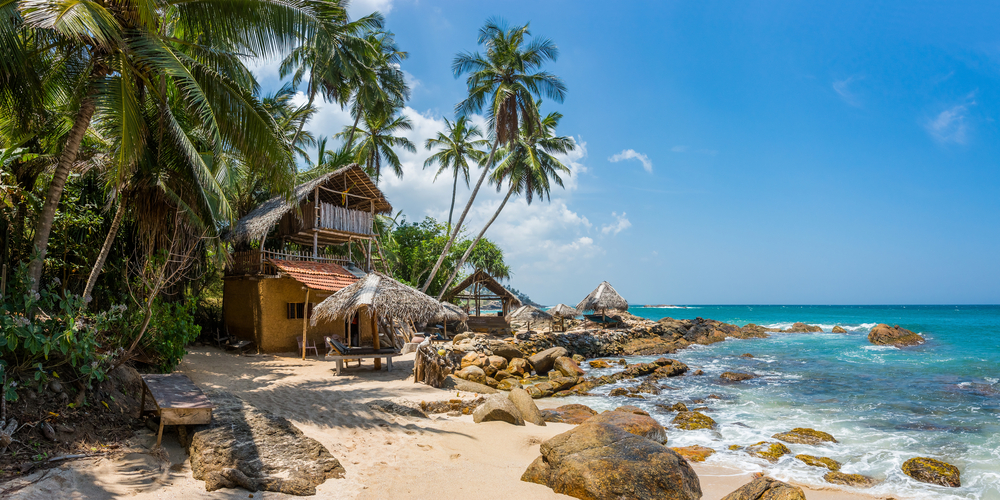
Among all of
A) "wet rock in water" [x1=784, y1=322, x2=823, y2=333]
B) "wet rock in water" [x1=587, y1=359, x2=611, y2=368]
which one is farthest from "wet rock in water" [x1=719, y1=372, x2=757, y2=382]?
"wet rock in water" [x1=784, y1=322, x2=823, y2=333]

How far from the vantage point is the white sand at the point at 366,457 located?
14.7ft

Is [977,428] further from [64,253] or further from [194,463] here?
[64,253]

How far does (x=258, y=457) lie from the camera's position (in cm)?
505

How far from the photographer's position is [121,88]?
592cm

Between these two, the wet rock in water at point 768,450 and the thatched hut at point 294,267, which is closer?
the wet rock in water at point 768,450

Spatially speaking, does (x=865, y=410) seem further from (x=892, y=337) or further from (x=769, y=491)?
(x=892, y=337)

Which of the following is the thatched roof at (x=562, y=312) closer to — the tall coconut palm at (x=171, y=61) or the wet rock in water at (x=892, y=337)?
the wet rock in water at (x=892, y=337)

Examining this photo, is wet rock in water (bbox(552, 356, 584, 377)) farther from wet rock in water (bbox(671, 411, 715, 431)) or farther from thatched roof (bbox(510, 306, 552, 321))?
thatched roof (bbox(510, 306, 552, 321))

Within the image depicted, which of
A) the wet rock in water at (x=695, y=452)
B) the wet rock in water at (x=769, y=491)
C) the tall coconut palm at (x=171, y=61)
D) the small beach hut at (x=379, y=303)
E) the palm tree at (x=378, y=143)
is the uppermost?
the palm tree at (x=378, y=143)

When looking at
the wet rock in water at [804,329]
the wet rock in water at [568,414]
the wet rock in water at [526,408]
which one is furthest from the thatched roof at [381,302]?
the wet rock in water at [804,329]

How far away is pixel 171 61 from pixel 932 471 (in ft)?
37.1

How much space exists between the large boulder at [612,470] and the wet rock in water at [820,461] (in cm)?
281

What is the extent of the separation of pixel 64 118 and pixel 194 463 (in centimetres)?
717

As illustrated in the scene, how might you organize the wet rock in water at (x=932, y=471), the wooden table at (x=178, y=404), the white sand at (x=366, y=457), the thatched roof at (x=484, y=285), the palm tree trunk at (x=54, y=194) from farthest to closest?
1. the thatched roof at (x=484, y=285)
2. the wet rock in water at (x=932, y=471)
3. the palm tree trunk at (x=54, y=194)
4. the wooden table at (x=178, y=404)
5. the white sand at (x=366, y=457)
